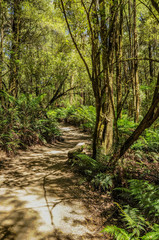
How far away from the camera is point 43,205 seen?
270 centimetres

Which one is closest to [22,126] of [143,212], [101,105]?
[101,105]

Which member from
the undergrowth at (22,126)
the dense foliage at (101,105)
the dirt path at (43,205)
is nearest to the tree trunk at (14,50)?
the dense foliage at (101,105)

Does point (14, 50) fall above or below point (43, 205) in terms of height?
above

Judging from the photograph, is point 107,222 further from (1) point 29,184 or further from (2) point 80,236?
(1) point 29,184

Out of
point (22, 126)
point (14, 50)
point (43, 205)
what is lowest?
point (43, 205)

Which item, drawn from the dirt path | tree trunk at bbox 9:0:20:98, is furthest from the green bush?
tree trunk at bbox 9:0:20:98

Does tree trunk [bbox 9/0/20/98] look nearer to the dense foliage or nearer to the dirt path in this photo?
the dense foliage

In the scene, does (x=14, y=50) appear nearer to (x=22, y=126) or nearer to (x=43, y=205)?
(x=22, y=126)

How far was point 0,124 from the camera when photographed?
5402 millimetres

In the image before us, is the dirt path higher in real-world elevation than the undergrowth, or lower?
lower

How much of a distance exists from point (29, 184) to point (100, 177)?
1.60 m

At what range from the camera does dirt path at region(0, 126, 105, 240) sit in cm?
214

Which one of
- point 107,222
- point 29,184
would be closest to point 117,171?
point 107,222

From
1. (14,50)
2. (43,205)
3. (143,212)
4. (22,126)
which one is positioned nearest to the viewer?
(143,212)
